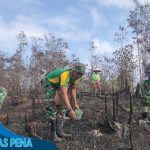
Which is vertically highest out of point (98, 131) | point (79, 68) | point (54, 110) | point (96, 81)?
point (96, 81)

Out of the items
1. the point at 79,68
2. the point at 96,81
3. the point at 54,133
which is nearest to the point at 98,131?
the point at 54,133

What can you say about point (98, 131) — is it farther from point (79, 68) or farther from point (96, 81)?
point (96, 81)

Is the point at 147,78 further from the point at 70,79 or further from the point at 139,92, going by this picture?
the point at 139,92

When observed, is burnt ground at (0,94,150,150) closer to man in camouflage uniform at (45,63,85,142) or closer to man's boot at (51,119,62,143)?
man's boot at (51,119,62,143)

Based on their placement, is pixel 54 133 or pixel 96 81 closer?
pixel 54 133

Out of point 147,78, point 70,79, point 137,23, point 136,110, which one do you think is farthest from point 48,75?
point 137,23

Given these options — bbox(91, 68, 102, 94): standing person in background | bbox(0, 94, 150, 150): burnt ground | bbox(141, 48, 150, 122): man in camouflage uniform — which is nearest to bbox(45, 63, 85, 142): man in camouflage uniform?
bbox(0, 94, 150, 150): burnt ground

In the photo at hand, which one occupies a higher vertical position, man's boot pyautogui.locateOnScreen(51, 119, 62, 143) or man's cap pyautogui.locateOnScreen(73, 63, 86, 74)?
man's cap pyautogui.locateOnScreen(73, 63, 86, 74)

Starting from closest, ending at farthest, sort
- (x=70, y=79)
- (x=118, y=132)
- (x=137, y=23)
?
(x=70, y=79) < (x=118, y=132) < (x=137, y=23)

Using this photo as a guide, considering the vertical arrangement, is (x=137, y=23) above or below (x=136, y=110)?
above

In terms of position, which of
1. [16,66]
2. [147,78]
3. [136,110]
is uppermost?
[16,66]

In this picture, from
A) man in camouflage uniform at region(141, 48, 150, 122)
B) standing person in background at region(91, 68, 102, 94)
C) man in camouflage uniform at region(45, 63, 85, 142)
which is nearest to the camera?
man in camouflage uniform at region(45, 63, 85, 142)

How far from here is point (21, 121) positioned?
10.0m

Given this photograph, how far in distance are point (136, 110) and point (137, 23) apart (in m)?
10.6
